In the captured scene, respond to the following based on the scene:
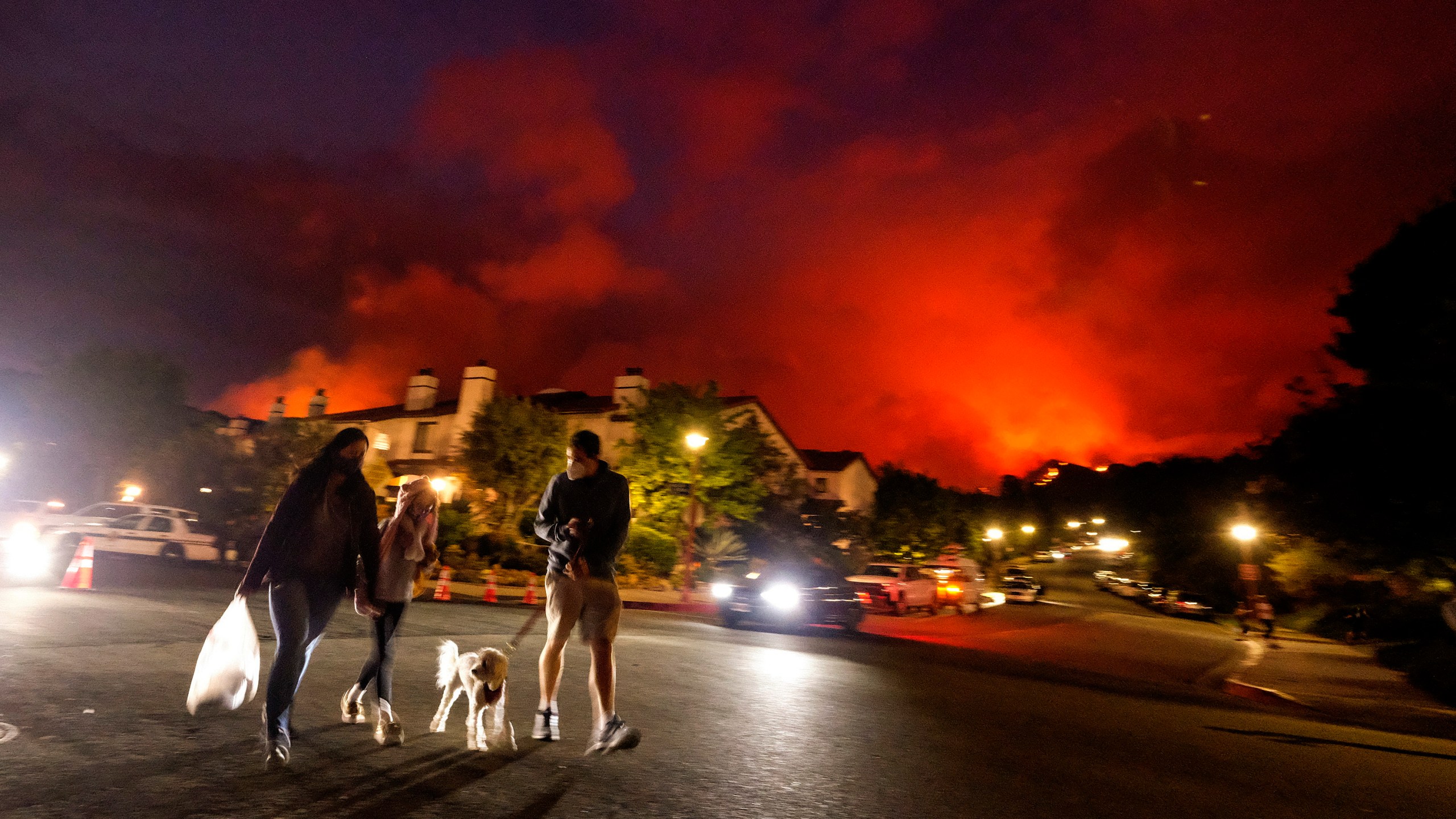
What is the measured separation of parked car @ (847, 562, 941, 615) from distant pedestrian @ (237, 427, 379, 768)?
17.6m

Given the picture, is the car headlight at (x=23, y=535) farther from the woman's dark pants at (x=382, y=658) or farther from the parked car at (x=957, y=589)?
the parked car at (x=957, y=589)

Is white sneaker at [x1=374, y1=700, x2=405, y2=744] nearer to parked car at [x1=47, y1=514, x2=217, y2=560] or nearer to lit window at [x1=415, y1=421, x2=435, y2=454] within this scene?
parked car at [x1=47, y1=514, x2=217, y2=560]

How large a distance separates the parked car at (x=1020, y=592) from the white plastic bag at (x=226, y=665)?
Answer: 3600 cm

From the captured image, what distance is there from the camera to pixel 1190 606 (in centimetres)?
3481

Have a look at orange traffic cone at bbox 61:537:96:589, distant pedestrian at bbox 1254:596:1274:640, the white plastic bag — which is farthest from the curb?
orange traffic cone at bbox 61:537:96:589

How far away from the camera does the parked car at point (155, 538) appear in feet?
66.8

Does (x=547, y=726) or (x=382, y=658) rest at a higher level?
(x=382, y=658)

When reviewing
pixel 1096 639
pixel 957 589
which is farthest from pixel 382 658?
pixel 957 589

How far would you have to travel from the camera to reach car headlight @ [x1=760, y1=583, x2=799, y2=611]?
16281mm

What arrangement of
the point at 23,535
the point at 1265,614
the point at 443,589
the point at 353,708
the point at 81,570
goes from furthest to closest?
the point at 1265,614, the point at 443,589, the point at 23,535, the point at 81,570, the point at 353,708

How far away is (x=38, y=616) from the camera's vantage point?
8570mm

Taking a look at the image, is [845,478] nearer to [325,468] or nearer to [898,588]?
[898,588]

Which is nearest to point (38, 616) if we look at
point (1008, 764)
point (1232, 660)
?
point (1008, 764)

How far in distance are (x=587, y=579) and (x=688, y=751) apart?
3.95ft
